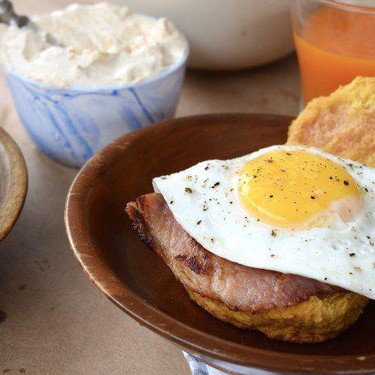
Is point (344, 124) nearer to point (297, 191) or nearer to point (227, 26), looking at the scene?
point (297, 191)

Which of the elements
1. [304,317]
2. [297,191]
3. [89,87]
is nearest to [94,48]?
[89,87]

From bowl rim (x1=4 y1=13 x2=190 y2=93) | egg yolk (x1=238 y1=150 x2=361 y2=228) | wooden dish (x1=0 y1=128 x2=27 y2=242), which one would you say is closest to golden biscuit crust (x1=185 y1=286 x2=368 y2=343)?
egg yolk (x1=238 y1=150 x2=361 y2=228)

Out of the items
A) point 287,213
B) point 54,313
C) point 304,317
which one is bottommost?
point 54,313

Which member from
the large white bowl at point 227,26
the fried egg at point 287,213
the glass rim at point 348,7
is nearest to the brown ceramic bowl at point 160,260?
the fried egg at point 287,213

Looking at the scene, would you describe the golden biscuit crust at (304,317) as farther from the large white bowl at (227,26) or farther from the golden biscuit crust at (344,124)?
the large white bowl at (227,26)

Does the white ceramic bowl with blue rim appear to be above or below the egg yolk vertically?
below

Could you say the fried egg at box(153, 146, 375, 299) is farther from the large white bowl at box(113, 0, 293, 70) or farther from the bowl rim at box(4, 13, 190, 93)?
the large white bowl at box(113, 0, 293, 70)
